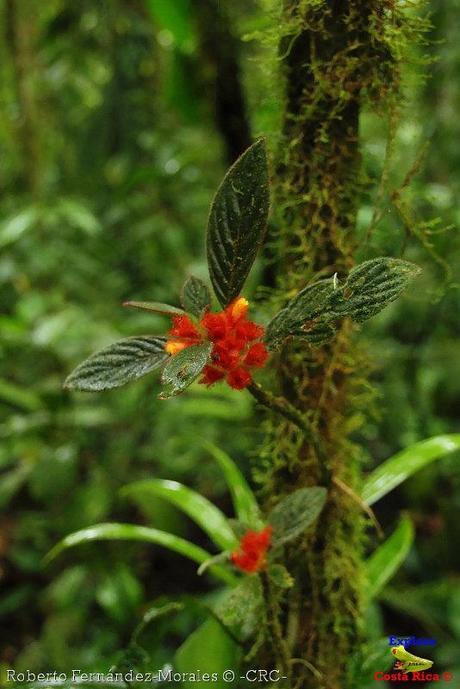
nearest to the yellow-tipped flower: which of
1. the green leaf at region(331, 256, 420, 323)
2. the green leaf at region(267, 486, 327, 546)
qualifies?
the green leaf at region(331, 256, 420, 323)

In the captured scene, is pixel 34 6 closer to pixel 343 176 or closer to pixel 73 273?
pixel 73 273

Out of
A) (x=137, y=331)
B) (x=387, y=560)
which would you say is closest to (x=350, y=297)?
(x=387, y=560)

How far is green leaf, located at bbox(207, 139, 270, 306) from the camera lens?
0.52 meters

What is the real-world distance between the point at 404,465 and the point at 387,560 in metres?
0.16

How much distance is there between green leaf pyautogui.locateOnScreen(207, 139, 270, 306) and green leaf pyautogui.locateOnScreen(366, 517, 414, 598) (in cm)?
51

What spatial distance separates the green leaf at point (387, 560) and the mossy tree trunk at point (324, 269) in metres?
0.08

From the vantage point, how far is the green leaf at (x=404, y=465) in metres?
0.78

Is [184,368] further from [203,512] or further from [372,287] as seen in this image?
[203,512]

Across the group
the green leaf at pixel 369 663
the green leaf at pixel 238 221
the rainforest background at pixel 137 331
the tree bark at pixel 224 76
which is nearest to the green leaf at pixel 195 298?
the green leaf at pixel 238 221

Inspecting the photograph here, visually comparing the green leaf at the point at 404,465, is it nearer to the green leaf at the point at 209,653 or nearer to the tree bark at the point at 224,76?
the green leaf at the point at 209,653

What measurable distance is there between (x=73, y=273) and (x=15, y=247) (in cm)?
21

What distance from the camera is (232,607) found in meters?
0.63

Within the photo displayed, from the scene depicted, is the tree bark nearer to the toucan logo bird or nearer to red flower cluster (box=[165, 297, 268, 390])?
red flower cluster (box=[165, 297, 268, 390])

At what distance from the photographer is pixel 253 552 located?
0.64 m
